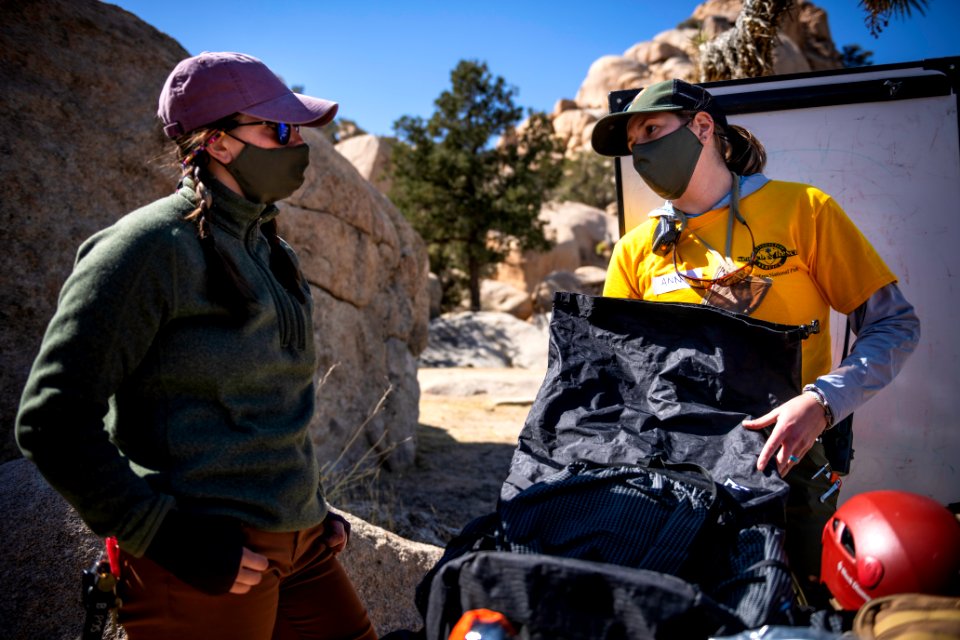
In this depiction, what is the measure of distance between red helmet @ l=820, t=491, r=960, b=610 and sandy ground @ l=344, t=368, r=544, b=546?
3.36m

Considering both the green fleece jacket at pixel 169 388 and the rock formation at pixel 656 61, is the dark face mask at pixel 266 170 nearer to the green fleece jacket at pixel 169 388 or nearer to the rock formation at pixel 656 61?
the green fleece jacket at pixel 169 388

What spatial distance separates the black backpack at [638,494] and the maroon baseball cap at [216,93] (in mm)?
1083

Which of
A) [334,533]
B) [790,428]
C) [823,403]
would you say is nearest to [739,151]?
[823,403]

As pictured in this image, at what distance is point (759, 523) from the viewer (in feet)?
5.41

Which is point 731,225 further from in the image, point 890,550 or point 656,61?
point 656,61

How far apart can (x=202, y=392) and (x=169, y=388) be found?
73 millimetres

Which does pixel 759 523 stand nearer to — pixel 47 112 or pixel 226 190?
pixel 226 190

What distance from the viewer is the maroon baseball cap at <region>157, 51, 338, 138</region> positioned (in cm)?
176

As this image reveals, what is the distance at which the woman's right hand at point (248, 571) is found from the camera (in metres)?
1.59

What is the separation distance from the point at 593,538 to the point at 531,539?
0.15m

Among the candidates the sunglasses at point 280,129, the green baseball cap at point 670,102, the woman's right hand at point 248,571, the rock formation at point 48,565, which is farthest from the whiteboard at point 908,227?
the woman's right hand at point 248,571

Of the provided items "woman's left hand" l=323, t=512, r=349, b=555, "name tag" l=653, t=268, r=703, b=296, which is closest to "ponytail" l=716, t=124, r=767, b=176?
"name tag" l=653, t=268, r=703, b=296

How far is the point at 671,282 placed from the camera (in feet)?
8.12

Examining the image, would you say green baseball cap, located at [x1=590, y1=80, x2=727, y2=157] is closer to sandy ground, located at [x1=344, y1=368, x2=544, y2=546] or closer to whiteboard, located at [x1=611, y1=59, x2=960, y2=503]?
whiteboard, located at [x1=611, y1=59, x2=960, y2=503]
